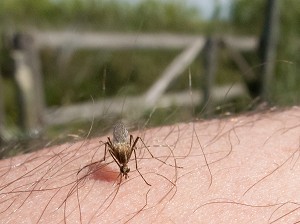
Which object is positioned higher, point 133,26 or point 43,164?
point 43,164

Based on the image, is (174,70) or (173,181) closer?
(173,181)

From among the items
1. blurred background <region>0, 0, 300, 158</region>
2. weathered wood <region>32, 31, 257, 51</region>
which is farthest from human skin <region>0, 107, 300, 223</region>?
weathered wood <region>32, 31, 257, 51</region>

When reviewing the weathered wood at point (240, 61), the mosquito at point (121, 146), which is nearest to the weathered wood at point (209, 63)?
the weathered wood at point (240, 61)

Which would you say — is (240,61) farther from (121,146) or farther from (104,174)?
(104,174)

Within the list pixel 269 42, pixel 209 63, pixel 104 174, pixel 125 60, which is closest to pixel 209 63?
pixel 209 63

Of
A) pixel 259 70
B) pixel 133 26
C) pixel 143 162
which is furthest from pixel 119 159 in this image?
pixel 133 26

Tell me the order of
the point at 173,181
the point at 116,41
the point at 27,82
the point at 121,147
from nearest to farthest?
the point at 173,181
the point at 121,147
the point at 27,82
the point at 116,41

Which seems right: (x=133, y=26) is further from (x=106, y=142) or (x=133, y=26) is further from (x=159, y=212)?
(x=159, y=212)
